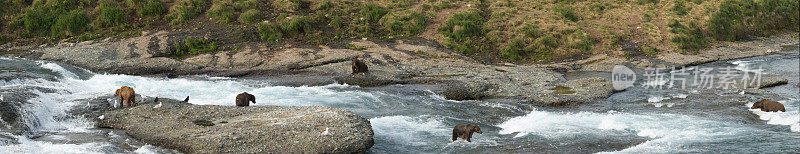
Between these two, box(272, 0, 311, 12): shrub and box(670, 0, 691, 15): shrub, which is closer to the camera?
box(272, 0, 311, 12): shrub

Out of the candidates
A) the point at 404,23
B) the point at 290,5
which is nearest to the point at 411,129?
the point at 404,23

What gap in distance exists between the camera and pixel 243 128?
1286cm

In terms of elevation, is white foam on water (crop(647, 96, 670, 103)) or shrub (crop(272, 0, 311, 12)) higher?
shrub (crop(272, 0, 311, 12))

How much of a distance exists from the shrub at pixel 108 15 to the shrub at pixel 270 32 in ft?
23.2

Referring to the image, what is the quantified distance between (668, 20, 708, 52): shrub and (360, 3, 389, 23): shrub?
556 inches

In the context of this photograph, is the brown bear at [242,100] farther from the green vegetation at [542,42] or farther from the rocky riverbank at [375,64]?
the green vegetation at [542,42]

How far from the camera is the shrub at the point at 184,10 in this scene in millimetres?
29172

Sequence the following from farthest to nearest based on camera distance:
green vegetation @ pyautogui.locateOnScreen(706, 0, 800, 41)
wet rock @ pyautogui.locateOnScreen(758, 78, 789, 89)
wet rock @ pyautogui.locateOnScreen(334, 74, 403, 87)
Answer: green vegetation @ pyautogui.locateOnScreen(706, 0, 800, 41) → wet rock @ pyautogui.locateOnScreen(334, 74, 403, 87) → wet rock @ pyautogui.locateOnScreen(758, 78, 789, 89)

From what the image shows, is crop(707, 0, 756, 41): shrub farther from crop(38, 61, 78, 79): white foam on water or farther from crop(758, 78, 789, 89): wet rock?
crop(38, 61, 78, 79): white foam on water

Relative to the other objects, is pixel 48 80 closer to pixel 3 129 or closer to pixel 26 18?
pixel 3 129

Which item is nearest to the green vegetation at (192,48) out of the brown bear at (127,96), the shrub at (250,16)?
the shrub at (250,16)

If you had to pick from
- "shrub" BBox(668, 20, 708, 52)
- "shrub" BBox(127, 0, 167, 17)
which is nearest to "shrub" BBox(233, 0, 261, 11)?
"shrub" BBox(127, 0, 167, 17)

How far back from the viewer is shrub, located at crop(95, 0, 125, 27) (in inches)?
1131

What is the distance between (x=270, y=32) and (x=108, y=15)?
8.20 meters
